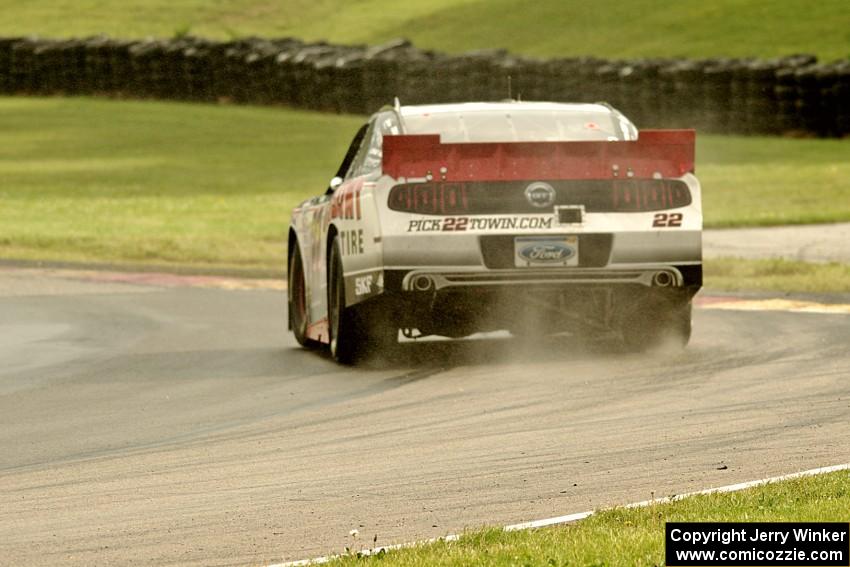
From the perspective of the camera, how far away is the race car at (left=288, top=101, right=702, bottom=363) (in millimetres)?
11773

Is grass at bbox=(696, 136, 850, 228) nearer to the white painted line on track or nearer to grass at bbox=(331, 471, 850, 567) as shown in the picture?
the white painted line on track

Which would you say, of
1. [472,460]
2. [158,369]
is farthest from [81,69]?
[472,460]

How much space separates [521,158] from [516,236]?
1.54 ft

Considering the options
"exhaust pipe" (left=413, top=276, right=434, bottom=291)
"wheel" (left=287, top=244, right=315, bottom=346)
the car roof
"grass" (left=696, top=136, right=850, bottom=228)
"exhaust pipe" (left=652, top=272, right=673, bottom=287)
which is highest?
the car roof

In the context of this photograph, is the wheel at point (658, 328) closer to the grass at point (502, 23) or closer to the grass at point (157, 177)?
the grass at point (157, 177)

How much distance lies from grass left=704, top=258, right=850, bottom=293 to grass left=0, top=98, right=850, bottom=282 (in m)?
0.04

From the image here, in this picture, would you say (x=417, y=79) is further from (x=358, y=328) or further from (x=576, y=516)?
(x=576, y=516)

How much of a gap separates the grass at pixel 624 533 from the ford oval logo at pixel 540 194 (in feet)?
15.3

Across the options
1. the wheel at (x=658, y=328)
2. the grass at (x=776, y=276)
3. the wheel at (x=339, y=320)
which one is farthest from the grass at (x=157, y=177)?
the wheel at (x=658, y=328)

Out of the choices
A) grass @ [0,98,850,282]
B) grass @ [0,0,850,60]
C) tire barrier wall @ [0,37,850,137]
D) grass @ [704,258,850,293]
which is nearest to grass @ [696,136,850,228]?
grass @ [0,98,850,282]

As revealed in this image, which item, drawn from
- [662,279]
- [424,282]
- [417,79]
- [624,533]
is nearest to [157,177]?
[417,79]

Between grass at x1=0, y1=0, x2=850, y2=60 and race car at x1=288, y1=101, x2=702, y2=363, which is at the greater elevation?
race car at x1=288, y1=101, x2=702, y2=363

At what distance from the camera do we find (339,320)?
12.5 m

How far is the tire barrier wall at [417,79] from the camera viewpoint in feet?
123
